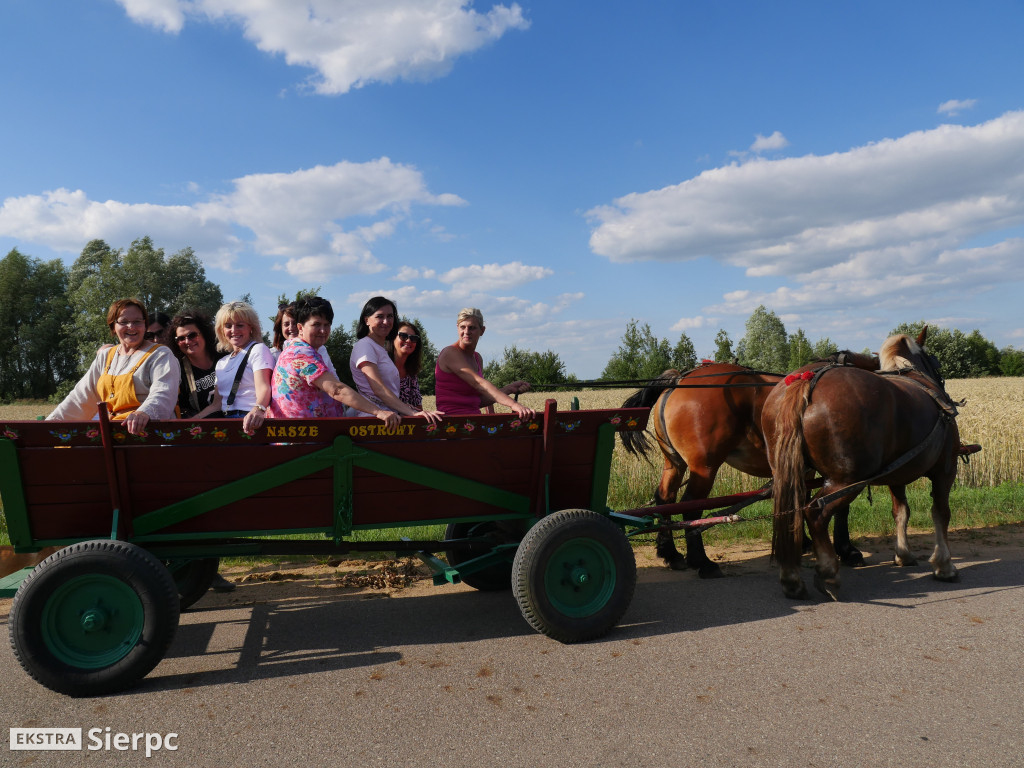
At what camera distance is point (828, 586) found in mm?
4426

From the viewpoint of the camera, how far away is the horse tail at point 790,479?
14.6 ft

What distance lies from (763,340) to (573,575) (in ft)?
221

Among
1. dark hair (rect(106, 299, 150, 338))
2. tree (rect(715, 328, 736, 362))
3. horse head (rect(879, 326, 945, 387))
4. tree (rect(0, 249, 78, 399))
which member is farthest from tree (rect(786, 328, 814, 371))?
tree (rect(0, 249, 78, 399))

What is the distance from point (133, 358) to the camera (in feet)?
11.8

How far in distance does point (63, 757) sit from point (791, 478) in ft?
14.1

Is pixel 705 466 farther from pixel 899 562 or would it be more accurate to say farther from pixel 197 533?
pixel 197 533

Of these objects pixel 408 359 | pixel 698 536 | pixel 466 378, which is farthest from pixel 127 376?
pixel 698 536

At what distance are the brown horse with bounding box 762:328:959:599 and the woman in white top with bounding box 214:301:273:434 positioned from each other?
137 inches

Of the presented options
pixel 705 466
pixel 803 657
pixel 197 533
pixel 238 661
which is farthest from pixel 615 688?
pixel 705 466

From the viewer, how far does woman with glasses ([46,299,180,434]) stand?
3.51 metres

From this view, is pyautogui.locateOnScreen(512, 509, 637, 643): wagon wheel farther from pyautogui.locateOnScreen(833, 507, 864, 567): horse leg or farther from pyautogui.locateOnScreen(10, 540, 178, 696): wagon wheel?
pyautogui.locateOnScreen(833, 507, 864, 567): horse leg

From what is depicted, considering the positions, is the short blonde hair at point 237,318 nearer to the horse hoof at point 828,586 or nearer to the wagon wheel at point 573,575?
the wagon wheel at point 573,575

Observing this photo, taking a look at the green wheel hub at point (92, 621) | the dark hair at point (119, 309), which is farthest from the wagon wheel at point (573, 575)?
the dark hair at point (119, 309)

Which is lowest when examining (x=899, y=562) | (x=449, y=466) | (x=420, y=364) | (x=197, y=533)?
(x=899, y=562)
